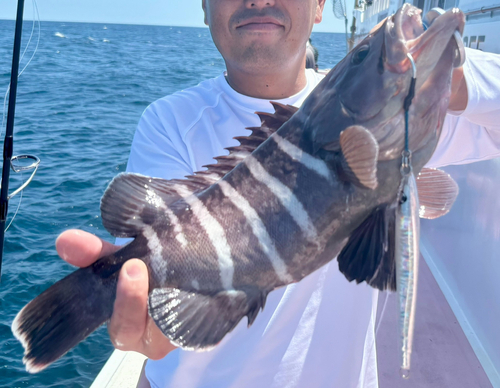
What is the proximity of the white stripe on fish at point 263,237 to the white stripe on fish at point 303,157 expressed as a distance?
244mm

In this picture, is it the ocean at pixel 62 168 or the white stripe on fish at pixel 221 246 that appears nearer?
the white stripe on fish at pixel 221 246

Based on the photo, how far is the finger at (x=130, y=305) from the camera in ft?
4.89

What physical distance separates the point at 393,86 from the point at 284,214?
0.58 m

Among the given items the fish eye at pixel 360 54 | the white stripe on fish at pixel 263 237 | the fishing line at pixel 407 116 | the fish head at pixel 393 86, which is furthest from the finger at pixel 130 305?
the fish eye at pixel 360 54

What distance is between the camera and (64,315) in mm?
1607

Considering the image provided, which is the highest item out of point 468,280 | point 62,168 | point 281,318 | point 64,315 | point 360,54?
point 360,54

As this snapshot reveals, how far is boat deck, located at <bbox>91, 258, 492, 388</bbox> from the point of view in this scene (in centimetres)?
316

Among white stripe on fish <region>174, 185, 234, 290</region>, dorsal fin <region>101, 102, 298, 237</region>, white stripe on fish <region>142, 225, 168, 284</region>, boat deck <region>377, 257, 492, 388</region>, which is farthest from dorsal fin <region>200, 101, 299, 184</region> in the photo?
boat deck <region>377, 257, 492, 388</region>

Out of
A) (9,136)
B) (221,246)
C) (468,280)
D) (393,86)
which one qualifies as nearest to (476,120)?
(393,86)

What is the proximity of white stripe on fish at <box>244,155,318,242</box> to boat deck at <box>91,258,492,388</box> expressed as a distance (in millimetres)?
1971

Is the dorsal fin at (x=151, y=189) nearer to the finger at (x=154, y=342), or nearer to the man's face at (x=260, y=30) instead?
the finger at (x=154, y=342)

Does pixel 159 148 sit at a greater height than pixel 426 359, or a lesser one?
greater

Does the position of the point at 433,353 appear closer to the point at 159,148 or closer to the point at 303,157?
the point at 303,157

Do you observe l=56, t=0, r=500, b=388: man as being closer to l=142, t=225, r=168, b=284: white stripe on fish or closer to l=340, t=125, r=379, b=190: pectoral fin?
l=142, t=225, r=168, b=284: white stripe on fish
